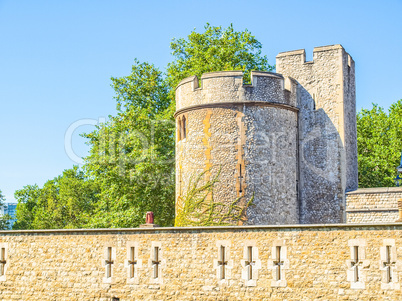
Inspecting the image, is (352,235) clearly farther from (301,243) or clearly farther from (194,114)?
(194,114)

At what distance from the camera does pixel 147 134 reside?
105 ft

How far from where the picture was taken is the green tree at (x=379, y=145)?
3522 centimetres

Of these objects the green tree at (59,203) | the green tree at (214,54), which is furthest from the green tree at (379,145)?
the green tree at (59,203)

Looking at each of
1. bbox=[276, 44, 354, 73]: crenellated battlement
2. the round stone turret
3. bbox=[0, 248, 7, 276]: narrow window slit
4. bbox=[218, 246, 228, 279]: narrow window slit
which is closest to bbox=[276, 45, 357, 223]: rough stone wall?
bbox=[276, 44, 354, 73]: crenellated battlement

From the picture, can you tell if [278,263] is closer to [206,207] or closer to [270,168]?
[206,207]

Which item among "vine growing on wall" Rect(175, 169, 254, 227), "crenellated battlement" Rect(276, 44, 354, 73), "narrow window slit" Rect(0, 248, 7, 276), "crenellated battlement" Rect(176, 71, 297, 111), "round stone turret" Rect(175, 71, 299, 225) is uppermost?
"crenellated battlement" Rect(276, 44, 354, 73)

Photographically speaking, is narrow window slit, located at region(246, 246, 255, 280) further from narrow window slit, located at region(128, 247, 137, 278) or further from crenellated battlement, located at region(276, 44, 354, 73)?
crenellated battlement, located at region(276, 44, 354, 73)

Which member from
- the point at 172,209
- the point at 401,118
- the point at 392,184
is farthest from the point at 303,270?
the point at 401,118

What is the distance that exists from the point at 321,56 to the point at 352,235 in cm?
982

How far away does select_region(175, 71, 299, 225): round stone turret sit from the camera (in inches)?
865

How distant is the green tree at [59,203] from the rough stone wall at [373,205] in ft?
107

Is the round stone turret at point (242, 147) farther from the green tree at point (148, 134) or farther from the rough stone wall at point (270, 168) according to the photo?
the green tree at point (148, 134)

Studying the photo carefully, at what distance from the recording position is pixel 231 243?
57.6 feet

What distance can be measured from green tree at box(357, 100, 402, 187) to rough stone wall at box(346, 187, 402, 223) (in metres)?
12.4
